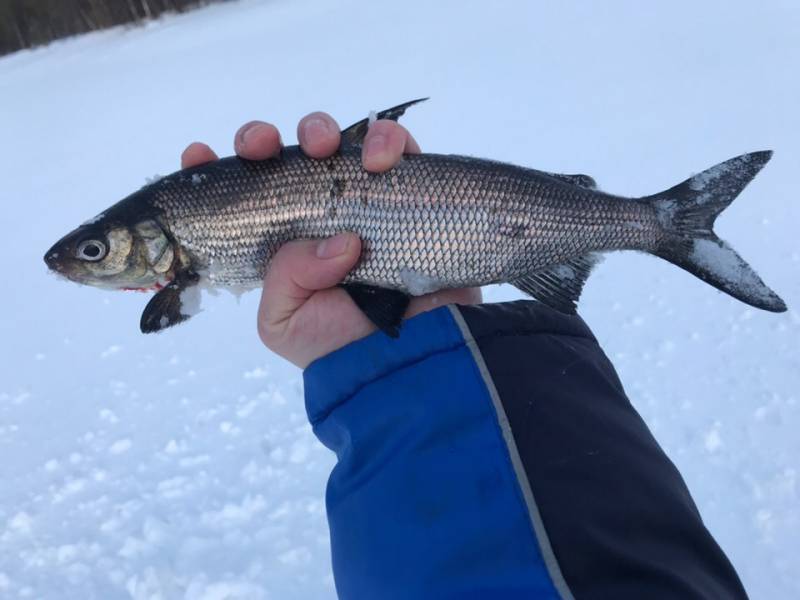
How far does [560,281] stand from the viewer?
2314mm

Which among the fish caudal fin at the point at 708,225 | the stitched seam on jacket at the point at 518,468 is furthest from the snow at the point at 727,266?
the stitched seam on jacket at the point at 518,468

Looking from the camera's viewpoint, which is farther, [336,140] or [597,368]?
[336,140]

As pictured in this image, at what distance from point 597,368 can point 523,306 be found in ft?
1.19

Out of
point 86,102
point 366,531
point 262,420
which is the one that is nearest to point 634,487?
point 366,531

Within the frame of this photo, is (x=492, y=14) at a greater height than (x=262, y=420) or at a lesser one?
greater

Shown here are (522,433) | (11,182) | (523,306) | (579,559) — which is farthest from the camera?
(11,182)

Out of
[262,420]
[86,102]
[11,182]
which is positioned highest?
[86,102]

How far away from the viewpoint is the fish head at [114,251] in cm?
235

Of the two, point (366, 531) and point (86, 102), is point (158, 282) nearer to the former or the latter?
point (366, 531)

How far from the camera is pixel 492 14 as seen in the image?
13.0 m

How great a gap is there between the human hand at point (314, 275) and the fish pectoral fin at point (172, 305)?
293 mm

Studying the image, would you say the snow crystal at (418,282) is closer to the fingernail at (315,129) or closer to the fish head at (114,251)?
the fingernail at (315,129)

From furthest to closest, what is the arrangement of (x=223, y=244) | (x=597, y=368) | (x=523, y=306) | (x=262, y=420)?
(x=262, y=420) < (x=223, y=244) < (x=523, y=306) < (x=597, y=368)

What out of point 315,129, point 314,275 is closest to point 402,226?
point 314,275
